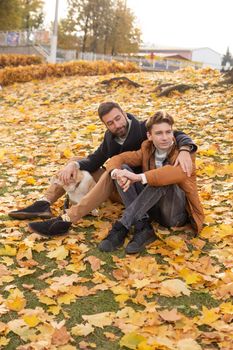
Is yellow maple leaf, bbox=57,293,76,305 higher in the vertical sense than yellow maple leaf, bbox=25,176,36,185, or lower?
lower

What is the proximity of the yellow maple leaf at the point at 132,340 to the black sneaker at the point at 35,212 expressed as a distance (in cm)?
207

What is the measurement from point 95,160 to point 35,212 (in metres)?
0.82

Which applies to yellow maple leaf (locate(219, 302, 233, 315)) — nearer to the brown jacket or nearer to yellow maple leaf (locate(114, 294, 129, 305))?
yellow maple leaf (locate(114, 294, 129, 305))

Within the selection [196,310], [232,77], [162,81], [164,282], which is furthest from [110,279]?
[162,81]

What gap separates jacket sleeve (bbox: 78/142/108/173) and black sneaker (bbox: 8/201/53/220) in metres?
0.56

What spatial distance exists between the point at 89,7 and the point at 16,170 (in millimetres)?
40786

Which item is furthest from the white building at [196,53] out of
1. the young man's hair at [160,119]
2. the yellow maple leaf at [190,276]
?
the yellow maple leaf at [190,276]

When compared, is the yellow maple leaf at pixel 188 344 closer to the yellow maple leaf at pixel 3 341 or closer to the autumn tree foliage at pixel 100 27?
the yellow maple leaf at pixel 3 341

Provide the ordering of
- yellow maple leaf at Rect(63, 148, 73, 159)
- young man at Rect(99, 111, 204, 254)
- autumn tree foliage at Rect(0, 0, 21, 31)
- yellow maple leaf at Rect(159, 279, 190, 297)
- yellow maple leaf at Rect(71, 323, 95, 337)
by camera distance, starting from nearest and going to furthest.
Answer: yellow maple leaf at Rect(71, 323, 95, 337), yellow maple leaf at Rect(159, 279, 190, 297), young man at Rect(99, 111, 204, 254), yellow maple leaf at Rect(63, 148, 73, 159), autumn tree foliage at Rect(0, 0, 21, 31)

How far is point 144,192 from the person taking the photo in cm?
379

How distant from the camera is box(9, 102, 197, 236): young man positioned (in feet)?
13.4

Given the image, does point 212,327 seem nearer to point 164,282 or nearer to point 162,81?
point 164,282

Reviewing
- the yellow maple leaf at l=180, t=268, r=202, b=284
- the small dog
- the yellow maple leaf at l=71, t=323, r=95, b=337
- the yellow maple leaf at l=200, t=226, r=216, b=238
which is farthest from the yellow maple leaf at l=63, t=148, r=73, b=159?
the yellow maple leaf at l=71, t=323, r=95, b=337

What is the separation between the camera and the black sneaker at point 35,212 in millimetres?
4480
